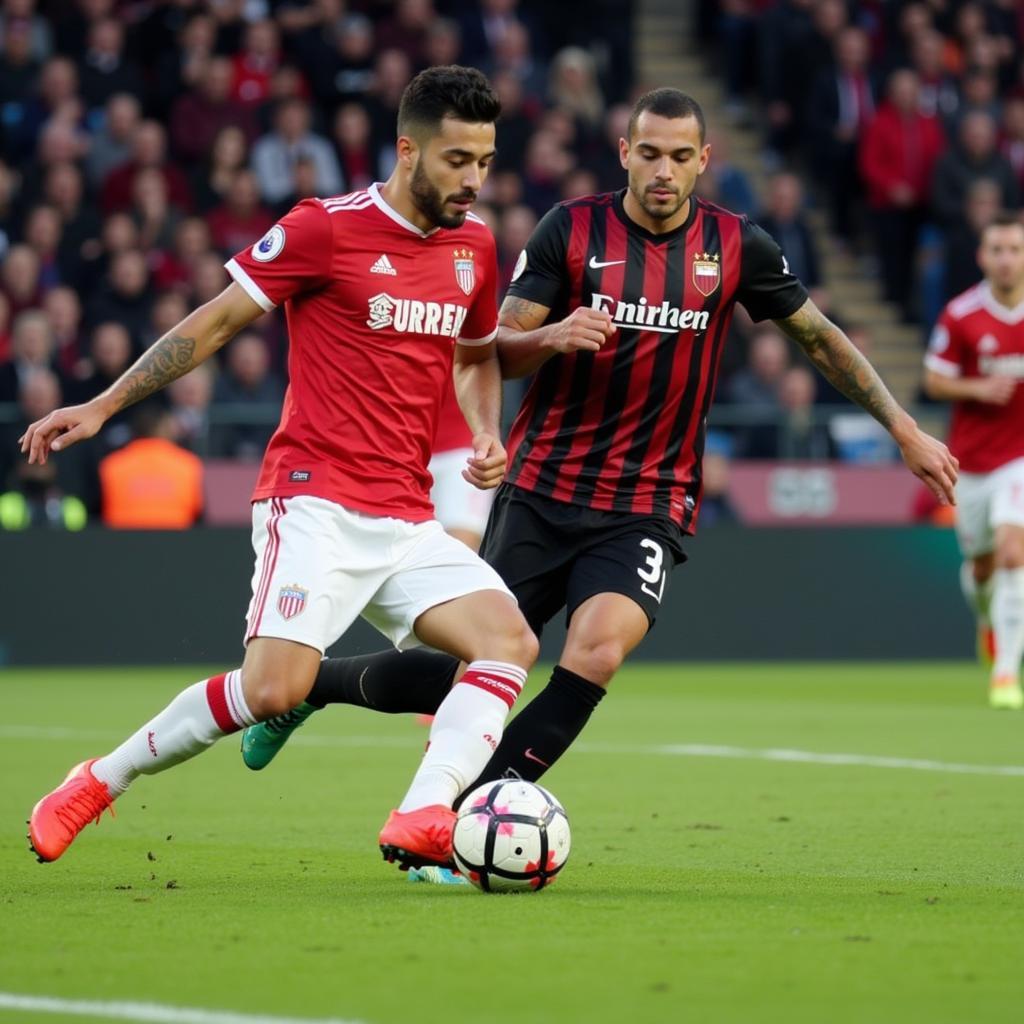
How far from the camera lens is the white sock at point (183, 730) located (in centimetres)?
600

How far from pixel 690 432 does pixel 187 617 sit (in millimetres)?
8647

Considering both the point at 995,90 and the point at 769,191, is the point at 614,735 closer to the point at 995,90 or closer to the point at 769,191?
the point at 769,191

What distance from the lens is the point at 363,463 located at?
6.14 metres

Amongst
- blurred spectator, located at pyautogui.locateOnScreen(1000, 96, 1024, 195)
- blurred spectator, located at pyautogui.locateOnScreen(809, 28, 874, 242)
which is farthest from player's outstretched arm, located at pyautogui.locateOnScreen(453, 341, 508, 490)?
blurred spectator, located at pyautogui.locateOnScreen(1000, 96, 1024, 195)

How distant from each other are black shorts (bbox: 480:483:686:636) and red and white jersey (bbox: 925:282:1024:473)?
5855mm

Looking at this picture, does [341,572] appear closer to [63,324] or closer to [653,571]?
[653,571]

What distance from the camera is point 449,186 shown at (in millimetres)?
6117

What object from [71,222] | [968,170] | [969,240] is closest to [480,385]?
[71,222]

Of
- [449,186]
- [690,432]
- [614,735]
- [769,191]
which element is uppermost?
[769,191]

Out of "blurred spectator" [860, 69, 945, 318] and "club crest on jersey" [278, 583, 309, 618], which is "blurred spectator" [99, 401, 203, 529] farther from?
"club crest on jersey" [278, 583, 309, 618]

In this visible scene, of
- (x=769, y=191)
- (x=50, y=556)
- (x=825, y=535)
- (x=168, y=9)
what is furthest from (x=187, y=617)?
(x=769, y=191)

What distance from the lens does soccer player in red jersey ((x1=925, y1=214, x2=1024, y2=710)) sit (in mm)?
12000

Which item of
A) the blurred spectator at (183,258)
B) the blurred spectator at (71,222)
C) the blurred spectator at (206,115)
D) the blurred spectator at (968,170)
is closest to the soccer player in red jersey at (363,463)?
the blurred spectator at (183,258)

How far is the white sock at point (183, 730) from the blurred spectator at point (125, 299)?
982cm
